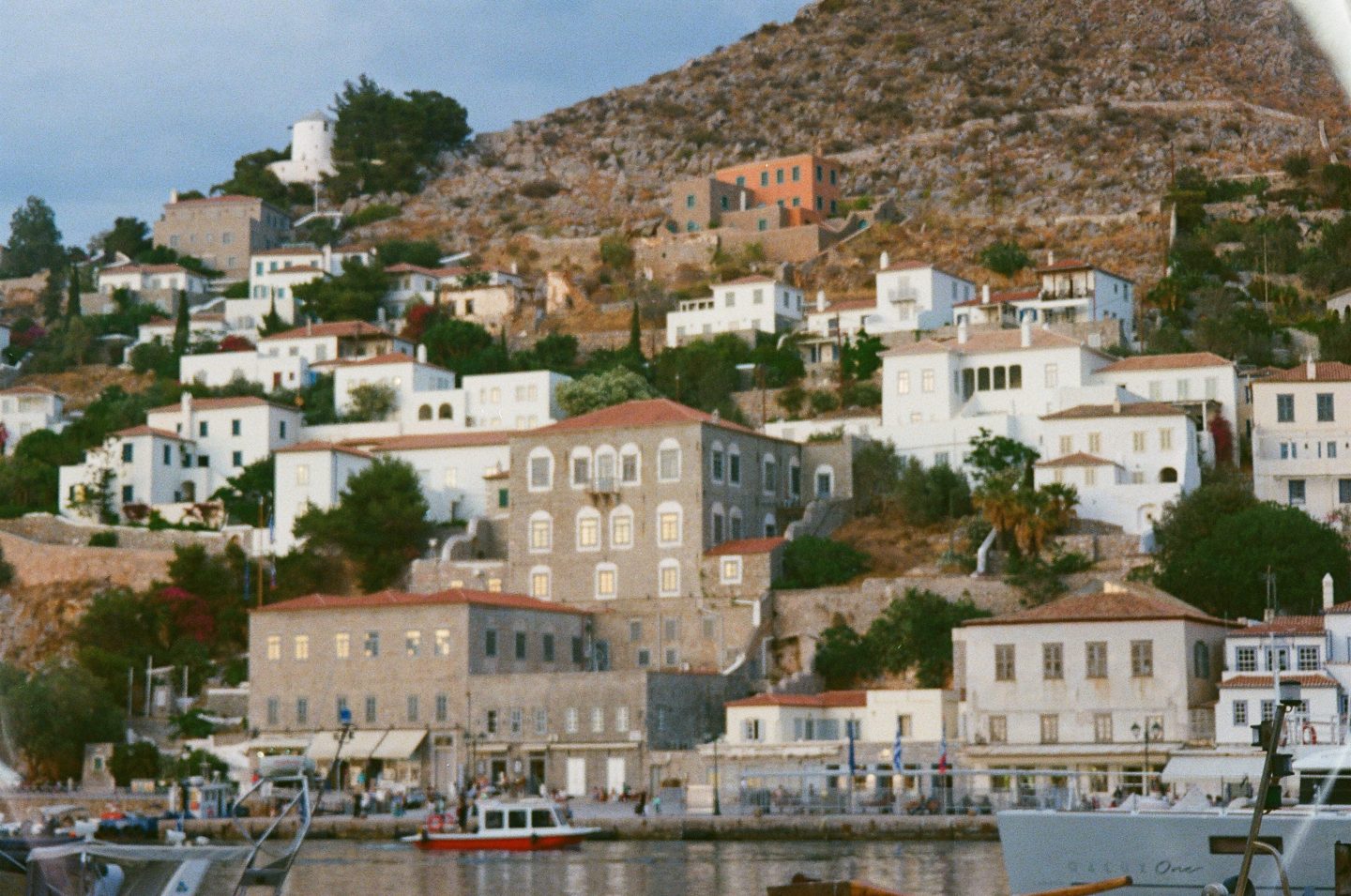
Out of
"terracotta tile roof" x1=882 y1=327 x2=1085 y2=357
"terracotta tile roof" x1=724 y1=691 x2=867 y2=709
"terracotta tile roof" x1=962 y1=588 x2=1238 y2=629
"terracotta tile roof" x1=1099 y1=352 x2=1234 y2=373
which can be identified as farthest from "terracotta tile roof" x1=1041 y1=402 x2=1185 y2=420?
"terracotta tile roof" x1=724 y1=691 x2=867 y2=709

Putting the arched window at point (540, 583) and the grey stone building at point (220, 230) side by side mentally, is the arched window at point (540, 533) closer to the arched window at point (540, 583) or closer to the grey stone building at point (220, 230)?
the arched window at point (540, 583)

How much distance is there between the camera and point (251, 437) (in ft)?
287

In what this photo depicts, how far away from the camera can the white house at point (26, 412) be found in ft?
319

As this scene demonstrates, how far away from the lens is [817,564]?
66.9 meters

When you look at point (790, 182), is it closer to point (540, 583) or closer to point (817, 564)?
point (540, 583)

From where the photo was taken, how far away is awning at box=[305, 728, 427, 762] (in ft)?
209

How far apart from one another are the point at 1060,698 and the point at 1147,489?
12.4 metres

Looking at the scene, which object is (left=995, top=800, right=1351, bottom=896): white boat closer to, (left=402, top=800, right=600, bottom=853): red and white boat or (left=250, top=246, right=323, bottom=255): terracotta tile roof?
(left=402, top=800, right=600, bottom=853): red and white boat

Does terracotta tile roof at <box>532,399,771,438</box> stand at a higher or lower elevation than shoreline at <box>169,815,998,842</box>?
higher

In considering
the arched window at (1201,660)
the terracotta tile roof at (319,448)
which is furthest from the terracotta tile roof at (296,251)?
the arched window at (1201,660)

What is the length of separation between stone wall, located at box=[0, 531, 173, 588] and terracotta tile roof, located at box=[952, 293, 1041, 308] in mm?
31539

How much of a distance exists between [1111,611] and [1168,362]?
19.1m

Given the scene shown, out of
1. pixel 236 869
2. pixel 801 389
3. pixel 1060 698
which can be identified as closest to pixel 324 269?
pixel 801 389

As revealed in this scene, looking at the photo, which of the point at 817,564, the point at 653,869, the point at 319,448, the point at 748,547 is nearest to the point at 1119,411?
the point at 817,564
